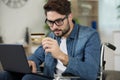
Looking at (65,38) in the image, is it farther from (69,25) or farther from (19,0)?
(19,0)

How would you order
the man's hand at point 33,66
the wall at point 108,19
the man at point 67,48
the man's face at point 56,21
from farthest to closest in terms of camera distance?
the wall at point 108,19
the man's hand at point 33,66
the man's face at point 56,21
the man at point 67,48

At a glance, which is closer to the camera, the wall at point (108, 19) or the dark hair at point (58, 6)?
the dark hair at point (58, 6)

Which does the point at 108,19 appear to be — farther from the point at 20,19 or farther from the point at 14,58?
the point at 14,58

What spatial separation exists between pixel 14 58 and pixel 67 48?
0.42 m

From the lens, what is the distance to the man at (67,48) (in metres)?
1.60

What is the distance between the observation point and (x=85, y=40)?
71.0 inches

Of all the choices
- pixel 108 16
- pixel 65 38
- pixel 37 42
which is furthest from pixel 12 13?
pixel 65 38

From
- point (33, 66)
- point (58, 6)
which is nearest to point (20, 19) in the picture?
point (33, 66)

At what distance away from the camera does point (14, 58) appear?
174 cm

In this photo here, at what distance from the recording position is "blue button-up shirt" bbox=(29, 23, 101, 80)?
163cm

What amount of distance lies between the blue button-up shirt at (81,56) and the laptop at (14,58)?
0.85 feet

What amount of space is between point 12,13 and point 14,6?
130mm

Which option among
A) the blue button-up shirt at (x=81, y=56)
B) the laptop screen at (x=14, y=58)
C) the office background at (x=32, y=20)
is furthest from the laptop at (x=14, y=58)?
the office background at (x=32, y=20)

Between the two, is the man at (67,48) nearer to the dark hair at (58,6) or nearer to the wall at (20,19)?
the dark hair at (58,6)
